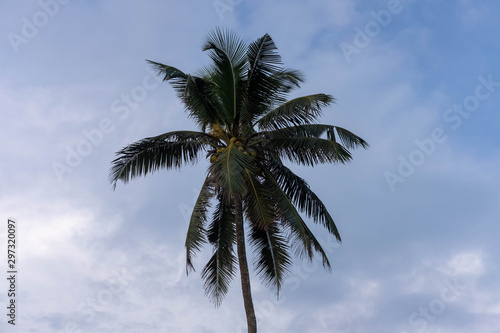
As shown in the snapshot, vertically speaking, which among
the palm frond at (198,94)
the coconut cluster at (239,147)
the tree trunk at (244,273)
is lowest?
the tree trunk at (244,273)

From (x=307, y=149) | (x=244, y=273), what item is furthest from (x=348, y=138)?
(x=244, y=273)

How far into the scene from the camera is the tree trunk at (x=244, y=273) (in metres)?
15.6

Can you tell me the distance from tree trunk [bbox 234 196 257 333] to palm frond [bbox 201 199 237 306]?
5.51ft

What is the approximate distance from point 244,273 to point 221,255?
2.19 metres

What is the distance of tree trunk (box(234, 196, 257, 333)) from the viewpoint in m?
15.6

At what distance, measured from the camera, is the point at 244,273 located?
16.2m

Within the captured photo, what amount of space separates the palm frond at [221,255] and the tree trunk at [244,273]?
1679 mm

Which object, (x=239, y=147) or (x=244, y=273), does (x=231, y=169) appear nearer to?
(x=239, y=147)

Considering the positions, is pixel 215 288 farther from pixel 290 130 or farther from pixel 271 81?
pixel 271 81

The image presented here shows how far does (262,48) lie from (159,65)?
124 inches

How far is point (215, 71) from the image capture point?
17.0 meters

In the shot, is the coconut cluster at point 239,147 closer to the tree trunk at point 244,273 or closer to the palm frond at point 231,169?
the palm frond at point 231,169

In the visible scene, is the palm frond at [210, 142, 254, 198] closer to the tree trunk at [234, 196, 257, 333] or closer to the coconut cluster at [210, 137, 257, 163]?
the coconut cluster at [210, 137, 257, 163]

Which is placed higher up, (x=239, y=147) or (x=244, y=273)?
(x=239, y=147)
